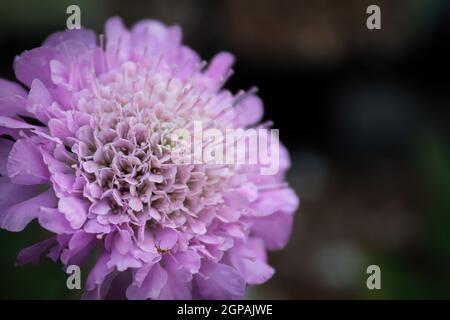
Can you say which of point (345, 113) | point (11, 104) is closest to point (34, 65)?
point (11, 104)

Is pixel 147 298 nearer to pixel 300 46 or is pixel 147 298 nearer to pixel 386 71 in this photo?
pixel 300 46

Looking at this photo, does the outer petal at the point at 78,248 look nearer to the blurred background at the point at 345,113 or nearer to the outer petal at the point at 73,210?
the outer petal at the point at 73,210

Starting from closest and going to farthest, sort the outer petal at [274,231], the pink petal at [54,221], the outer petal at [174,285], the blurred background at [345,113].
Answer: the pink petal at [54,221]
the outer petal at [174,285]
the outer petal at [274,231]
the blurred background at [345,113]

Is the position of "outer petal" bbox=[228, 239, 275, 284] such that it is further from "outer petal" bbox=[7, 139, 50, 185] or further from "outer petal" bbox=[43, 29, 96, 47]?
"outer petal" bbox=[43, 29, 96, 47]

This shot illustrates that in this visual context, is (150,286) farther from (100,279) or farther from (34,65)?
(34,65)

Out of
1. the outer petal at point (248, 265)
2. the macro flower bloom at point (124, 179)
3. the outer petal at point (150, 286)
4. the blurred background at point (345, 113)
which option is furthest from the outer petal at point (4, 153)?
the blurred background at point (345, 113)
